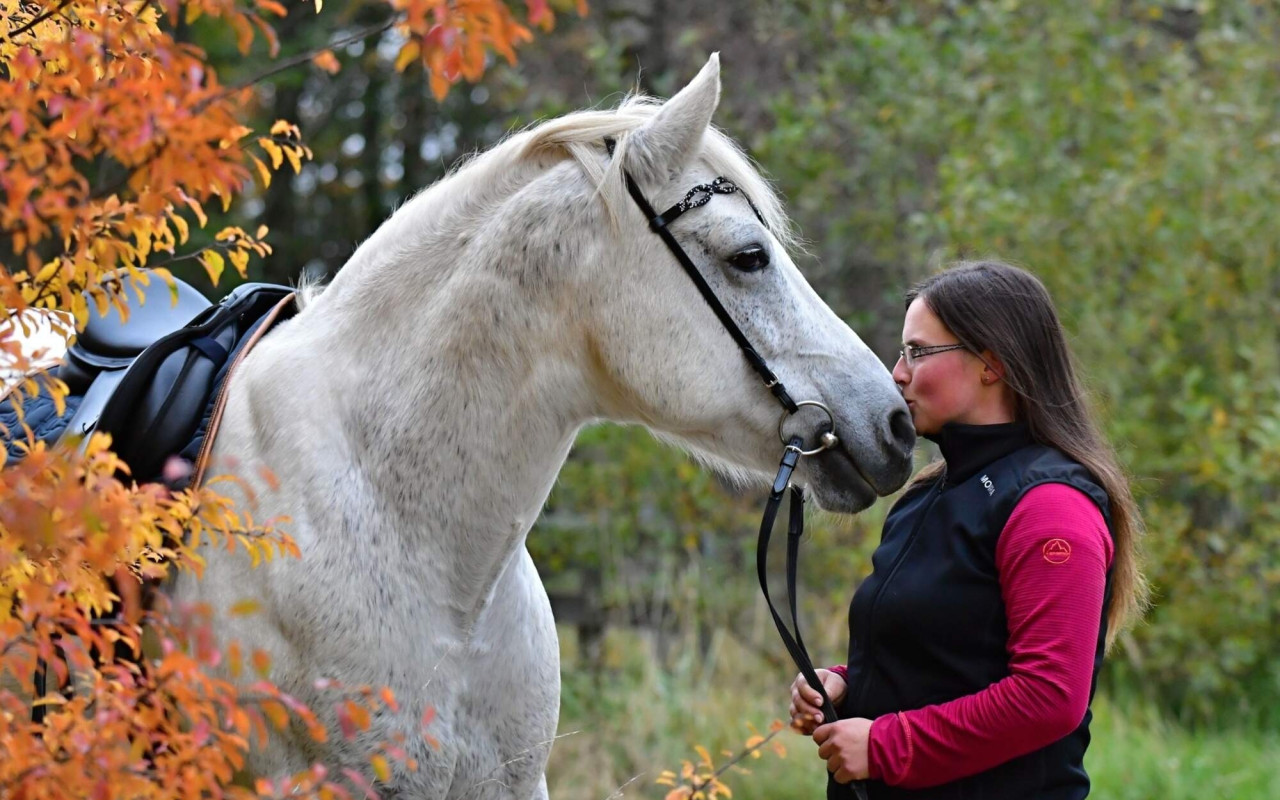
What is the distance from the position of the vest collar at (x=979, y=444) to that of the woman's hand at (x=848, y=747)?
458 mm

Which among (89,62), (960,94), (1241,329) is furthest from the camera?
(960,94)

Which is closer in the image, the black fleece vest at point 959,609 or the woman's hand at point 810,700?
the black fleece vest at point 959,609

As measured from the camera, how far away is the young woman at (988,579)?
1.93m

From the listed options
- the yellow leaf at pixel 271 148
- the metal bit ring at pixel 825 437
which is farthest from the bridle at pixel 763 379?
the yellow leaf at pixel 271 148

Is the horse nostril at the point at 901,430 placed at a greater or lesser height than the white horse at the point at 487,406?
lesser

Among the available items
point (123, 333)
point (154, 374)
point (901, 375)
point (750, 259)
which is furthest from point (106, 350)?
point (901, 375)

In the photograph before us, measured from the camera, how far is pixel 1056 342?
7.28 feet

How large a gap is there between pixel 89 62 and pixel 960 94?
5.59 meters

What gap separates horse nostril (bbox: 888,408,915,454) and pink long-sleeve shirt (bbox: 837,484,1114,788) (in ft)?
0.82

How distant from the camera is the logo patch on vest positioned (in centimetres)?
207

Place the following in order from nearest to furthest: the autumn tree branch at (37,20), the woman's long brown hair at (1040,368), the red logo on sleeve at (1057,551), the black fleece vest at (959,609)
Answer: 1. the autumn tree branch at (37,20)
2. the red logo on sleeve at (1057,551)
3. the black fleece vest at (959,609)
4. the woman's long brown hair at (1040,368)

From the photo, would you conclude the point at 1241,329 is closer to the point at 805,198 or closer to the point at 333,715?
the point at 805,198

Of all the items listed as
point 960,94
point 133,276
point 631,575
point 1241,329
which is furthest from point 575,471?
point 133,276

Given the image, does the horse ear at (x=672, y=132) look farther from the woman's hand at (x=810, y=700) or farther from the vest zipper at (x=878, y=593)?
the woman's hand at (x=810, y=700)
